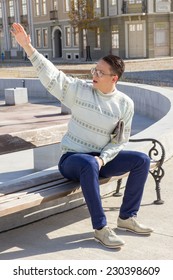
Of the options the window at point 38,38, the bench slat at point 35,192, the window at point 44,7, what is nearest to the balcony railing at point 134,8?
the window at point 44,7

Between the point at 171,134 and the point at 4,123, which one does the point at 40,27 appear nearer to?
the point at 4,123

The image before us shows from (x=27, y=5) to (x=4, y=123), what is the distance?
1629 inches

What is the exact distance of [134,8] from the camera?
136 ft

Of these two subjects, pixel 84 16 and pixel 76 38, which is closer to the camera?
pixel 84 16

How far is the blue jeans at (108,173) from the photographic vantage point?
12.8 feet

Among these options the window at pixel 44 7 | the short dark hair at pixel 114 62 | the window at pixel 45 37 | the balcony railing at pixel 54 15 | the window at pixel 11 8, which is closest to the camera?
the short dark hair at pixel 114 62

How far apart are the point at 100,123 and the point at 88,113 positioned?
12 centimetres

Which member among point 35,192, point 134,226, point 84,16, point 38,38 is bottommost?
point 134,226

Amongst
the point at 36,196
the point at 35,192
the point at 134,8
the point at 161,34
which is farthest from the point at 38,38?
the point at 36,196

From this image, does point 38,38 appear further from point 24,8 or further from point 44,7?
point 24,8

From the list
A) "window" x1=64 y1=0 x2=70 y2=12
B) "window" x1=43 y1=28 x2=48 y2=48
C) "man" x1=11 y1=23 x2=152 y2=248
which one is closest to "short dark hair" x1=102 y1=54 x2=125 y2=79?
"man" x1=11 y1=23 x2=152 y2=248

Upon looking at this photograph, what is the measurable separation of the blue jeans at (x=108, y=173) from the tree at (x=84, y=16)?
38.9 metres

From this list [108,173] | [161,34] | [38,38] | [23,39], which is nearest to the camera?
[23,39]

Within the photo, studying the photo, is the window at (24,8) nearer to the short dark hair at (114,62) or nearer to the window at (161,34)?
the window at (161,34)
